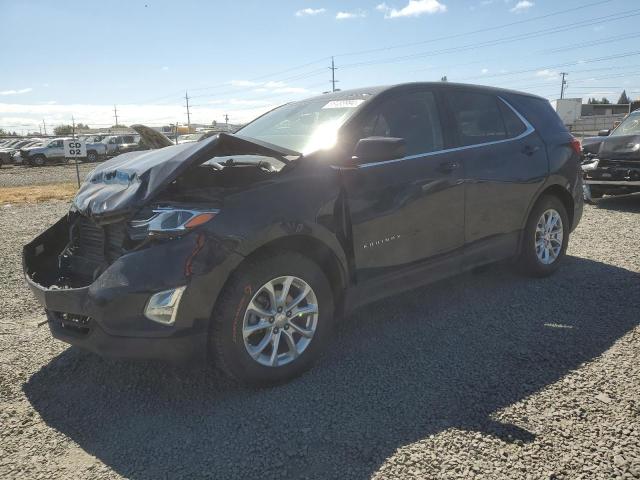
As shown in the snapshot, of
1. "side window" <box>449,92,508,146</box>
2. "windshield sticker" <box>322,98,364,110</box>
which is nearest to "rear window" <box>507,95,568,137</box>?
"side window" <box>449,92,508,146</box>

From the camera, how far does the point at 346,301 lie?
334 cm

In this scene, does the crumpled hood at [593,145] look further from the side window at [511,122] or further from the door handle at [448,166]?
the door handle at [448,166]

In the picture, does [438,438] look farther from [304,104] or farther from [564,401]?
[304,104]

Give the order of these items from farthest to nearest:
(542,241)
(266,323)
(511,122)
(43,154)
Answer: (43,154) → (542,241) → (511,122) → (266,323)

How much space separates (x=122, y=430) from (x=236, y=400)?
2.02ft

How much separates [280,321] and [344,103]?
5.65 ft

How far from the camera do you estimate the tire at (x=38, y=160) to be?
32125 mm

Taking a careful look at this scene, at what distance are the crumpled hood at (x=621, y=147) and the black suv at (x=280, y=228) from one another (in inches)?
215

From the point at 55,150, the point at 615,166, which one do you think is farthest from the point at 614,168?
the point at 55,150

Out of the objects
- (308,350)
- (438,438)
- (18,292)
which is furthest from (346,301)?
(18,292)

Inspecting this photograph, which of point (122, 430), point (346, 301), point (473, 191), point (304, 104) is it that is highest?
point (304, 104)

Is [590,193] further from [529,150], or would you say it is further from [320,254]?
[320,254]

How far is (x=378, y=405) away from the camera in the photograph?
285cm

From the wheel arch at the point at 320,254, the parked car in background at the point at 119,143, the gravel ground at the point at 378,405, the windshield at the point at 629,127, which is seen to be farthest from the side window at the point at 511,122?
the parked car in background at the point at 119,143
